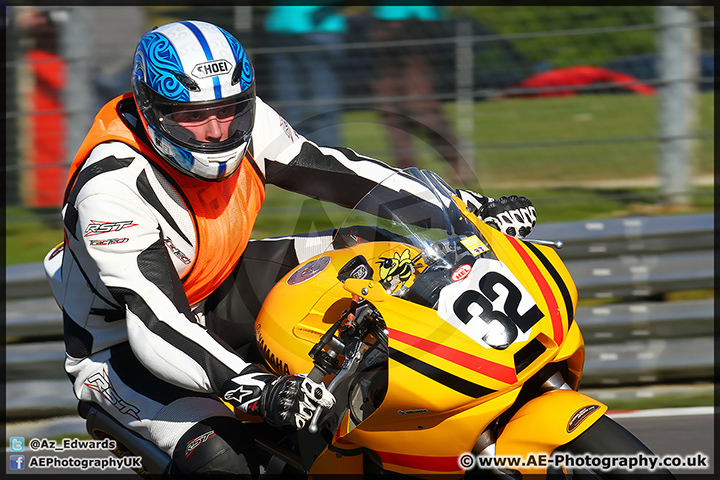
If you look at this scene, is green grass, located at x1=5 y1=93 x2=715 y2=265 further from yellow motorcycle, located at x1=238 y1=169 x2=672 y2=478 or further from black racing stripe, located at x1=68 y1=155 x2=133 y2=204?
yellow motorcycle, located at x1=238 y1=169 x2=672 y2=478

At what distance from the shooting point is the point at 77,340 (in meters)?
2.84

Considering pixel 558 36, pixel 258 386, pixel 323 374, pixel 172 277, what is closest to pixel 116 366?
pixel 172 277

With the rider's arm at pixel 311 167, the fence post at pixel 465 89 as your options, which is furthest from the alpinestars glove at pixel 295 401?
the fence post at pixel 465 89

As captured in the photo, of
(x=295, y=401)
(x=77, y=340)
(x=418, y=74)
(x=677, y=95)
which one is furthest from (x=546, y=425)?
(x=418, y=74)

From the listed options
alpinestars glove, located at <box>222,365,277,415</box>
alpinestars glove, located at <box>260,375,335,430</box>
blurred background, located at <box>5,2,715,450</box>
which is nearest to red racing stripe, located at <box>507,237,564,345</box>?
alpinestars glove, located at <box>260,375,335,430</box>

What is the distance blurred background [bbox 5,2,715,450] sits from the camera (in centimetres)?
421

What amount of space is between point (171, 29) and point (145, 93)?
0.75 feet

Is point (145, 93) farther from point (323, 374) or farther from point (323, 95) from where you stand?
point (323, 95)

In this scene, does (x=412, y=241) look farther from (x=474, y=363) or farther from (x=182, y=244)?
(x=182, y=244)

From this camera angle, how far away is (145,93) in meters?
2.59

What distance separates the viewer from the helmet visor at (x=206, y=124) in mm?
2551

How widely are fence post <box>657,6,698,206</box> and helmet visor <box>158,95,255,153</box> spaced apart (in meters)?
3.05

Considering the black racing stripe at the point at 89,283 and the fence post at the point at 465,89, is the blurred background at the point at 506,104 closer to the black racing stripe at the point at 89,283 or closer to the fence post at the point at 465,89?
the fence post at the point at 465,89

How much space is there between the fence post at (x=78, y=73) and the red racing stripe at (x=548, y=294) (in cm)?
342
